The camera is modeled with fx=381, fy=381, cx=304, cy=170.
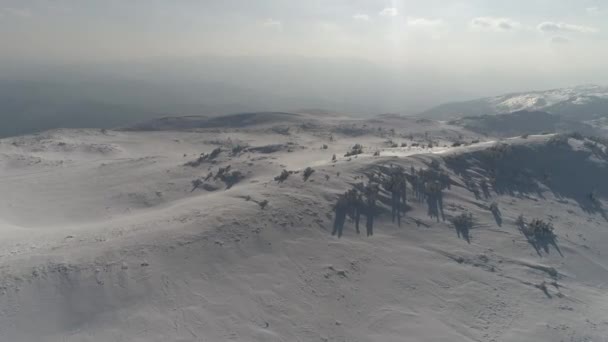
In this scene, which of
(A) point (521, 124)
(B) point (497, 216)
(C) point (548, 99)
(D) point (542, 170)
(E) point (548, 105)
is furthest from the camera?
(C) point (548, 99)

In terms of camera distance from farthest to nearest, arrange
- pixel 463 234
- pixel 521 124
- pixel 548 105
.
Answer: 1. pixel 548 105
2. pixel 521 124
3. pixel 463 234

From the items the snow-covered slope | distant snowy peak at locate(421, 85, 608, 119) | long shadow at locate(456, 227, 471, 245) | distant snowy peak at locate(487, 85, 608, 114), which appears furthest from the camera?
distant snowy peak at locate(487, 85, 608, 114)

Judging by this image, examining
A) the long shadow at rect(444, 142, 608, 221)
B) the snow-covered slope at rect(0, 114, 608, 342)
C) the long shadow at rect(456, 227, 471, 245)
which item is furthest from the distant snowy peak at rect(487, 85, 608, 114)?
the long shadow at rect(456, 227, 471, 245)

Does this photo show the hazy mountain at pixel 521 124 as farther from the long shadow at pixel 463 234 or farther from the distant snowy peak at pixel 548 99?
the long shadow at pixel 463 234

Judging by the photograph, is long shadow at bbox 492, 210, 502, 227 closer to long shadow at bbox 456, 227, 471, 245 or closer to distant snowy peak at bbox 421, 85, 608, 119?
long shadow at bbox 456, 227, 471, 245

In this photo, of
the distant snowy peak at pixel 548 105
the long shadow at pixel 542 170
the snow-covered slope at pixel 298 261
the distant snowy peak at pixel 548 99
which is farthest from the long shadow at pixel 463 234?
the distant snowy peak at pixel 548 99

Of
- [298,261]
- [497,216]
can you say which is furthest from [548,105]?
[298,261]

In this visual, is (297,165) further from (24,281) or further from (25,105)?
(25,105)

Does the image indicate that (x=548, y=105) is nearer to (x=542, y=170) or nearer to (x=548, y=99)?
(x=548, y=99)
